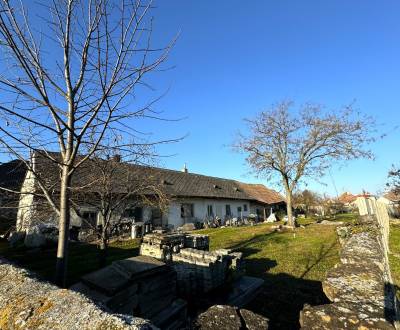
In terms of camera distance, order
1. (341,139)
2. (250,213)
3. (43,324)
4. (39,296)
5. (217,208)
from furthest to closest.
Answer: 1. (250,213)
2. (217,208)
3. (341,139)
4. (39,296)
5. (43,324)

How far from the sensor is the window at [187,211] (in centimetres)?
2586

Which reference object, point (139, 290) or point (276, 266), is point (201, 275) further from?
point (276, 266)

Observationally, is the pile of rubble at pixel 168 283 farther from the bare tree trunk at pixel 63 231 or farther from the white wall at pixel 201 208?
the white wall at pixel 201 208

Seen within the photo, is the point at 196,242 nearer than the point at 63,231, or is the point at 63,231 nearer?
the point at 63,231

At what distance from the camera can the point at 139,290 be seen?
4.11 meters

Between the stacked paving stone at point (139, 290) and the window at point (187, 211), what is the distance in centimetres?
2119

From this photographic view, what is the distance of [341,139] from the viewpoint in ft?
71.4

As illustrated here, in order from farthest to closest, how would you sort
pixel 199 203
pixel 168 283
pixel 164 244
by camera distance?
pixel 199 203
pixel 164 244
pixel 168 283

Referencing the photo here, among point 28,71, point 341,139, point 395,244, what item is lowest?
point 395,244

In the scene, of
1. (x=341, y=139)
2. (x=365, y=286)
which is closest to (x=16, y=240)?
(x=365, y=286)

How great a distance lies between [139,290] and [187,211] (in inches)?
881

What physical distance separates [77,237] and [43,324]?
50.8 feet

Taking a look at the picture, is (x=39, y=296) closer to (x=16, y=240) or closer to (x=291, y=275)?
(x=291, y=275)

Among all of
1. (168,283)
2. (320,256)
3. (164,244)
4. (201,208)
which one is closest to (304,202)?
(201,208)
